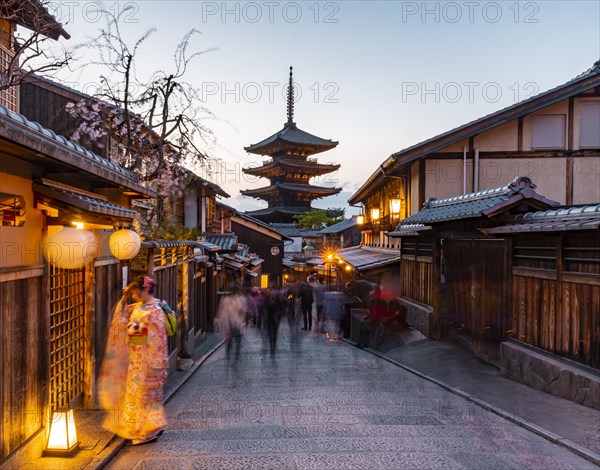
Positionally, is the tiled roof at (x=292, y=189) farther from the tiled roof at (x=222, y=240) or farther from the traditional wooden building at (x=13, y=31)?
the traditional wooden building at (x=13, y=31)

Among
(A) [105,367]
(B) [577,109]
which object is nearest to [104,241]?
(A) [105,367]

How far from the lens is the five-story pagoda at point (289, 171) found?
5400 cm

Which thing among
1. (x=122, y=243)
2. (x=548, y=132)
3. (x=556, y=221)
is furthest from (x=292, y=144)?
(x=122, y=243)

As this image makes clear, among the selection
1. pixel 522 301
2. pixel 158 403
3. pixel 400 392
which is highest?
pixel 522 301

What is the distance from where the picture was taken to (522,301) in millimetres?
9961

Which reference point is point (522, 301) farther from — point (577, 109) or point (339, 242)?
point (339, 242)

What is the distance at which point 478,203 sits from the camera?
38.0 feet

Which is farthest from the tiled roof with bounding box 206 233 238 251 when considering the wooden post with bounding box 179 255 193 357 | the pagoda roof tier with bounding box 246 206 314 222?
the pagoda roof tier with bounding box 246 206 314 222

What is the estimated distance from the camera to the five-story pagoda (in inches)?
2126

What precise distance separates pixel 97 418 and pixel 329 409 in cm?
349

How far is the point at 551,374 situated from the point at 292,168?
155 feet

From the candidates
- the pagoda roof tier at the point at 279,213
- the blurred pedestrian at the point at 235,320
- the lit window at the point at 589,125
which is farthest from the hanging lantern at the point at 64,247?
the pagoda roof tier at the point at 279,213

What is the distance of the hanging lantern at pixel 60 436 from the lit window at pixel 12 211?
7.33ft

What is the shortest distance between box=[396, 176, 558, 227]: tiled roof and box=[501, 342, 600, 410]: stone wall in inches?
114
